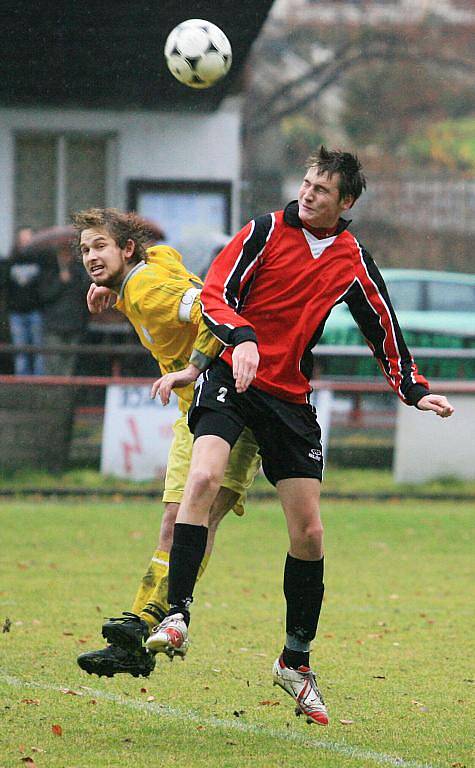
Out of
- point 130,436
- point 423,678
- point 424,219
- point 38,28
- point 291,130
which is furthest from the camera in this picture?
point 291,130

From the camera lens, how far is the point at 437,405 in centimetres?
526

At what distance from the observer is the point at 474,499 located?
1317cm

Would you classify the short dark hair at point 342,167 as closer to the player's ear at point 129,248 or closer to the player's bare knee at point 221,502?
the player's ear at point 129,248

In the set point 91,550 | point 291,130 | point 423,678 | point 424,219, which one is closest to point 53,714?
point 423,678

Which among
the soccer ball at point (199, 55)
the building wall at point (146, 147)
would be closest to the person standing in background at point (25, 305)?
the building wall at point (146, 147)

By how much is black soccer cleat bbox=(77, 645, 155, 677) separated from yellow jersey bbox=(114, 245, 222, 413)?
1.09m

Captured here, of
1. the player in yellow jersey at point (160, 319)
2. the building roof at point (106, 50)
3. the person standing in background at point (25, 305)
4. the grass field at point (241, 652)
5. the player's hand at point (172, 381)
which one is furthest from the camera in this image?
the person standing in background at point (25, 305)

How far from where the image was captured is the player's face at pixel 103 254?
5.58 m

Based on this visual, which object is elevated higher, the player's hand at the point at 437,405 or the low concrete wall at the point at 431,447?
the player's hand at the point at 437,405

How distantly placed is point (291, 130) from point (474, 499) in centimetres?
1964

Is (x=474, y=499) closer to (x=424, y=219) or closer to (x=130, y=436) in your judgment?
(x=130, y=436)

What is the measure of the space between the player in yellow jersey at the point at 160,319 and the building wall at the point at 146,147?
433 inches

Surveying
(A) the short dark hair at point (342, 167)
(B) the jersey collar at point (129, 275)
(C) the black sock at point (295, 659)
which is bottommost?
(C) the black sock at point (295, 659)

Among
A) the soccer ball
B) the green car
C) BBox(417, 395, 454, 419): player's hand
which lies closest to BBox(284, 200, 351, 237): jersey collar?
BBox(417, 395, 454, 419): player's hand
